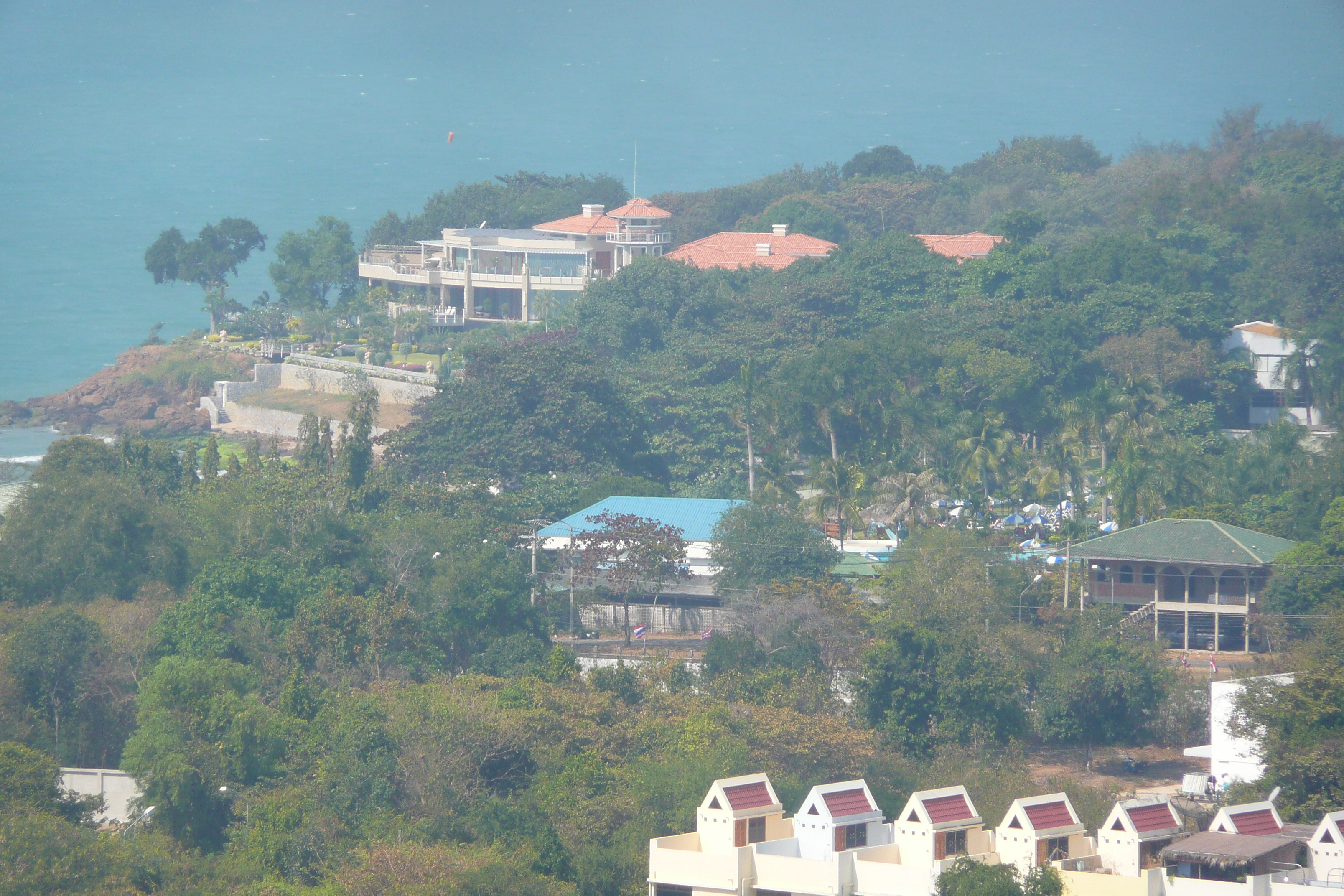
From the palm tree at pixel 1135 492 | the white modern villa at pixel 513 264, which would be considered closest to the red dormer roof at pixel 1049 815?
the palm tree at pixel 1135 492

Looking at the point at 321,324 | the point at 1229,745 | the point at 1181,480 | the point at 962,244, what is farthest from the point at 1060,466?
the point at 321,324

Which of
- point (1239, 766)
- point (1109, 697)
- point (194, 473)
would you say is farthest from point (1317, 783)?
point (194, 473)

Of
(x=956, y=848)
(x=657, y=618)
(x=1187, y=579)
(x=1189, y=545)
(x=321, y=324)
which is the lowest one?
(x=956, y=848)

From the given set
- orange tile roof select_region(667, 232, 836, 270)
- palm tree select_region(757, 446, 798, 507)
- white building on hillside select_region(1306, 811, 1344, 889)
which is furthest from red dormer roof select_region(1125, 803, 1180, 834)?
orange tile roof select_region(667, 232, 836, 270)

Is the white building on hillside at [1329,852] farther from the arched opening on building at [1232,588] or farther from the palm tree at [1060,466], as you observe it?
the palm tree at [1060,466]

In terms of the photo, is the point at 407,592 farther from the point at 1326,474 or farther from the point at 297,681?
the point at 1326,474

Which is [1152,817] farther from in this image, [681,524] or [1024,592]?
[681,524]
